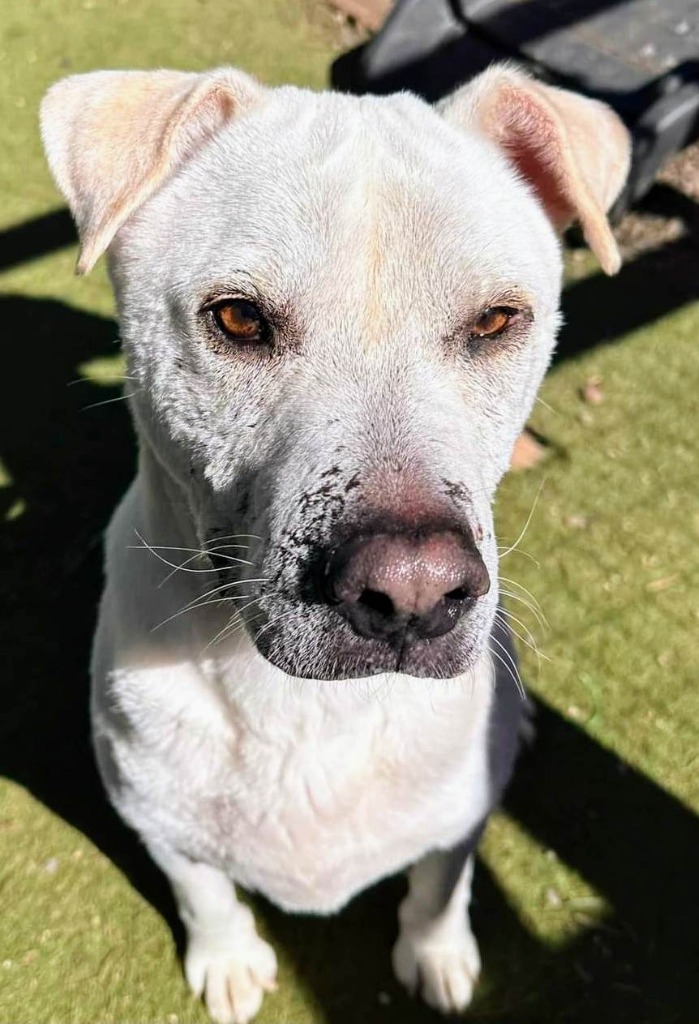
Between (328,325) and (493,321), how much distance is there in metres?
0.37

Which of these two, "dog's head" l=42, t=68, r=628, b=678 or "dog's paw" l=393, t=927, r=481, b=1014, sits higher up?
"dog's head" l=42, t=68, r=628, b=678

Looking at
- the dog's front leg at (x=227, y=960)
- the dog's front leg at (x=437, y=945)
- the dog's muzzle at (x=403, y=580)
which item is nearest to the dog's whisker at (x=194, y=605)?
the dog's muzzle at (x=403, y=580)

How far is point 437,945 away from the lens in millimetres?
2934

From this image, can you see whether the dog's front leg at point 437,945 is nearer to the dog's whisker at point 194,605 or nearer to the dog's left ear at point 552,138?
the dog's whisker at point 194,605

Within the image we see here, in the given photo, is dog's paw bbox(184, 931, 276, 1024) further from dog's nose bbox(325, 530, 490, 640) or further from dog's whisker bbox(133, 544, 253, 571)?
dog's nose bbox(325, 530, 490, 640)

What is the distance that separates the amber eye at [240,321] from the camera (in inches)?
68.7

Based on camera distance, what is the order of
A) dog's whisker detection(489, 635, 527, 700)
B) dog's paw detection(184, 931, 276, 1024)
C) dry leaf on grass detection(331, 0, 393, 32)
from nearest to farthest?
1. dog's whisker detection(489, 635, 527, 700)
2. dog's paw detection(184, 931, 276, 1024)
3. dry leaf on grass detection(331, 0, 393, 32)

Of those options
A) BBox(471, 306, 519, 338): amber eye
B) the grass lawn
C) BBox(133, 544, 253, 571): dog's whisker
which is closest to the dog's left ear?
BBox(471, 306, 519, 338): amber eye

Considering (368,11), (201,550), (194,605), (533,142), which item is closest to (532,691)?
(194,605)

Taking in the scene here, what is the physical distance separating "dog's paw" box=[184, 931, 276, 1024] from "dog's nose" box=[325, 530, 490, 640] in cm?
183

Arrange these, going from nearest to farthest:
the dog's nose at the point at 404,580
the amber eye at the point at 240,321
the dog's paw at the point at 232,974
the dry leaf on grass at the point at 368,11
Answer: the dog's nose at the point at 404,580 < the amber eye at the point at 240,321 < the dog's paw at the point at 232,974 < the dry leaf on grass at the point at 368,11

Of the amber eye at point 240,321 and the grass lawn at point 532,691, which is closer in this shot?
the amber eye at point 240,321

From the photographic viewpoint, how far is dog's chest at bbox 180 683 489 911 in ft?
7.27

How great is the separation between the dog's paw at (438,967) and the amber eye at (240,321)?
6.86 feet
